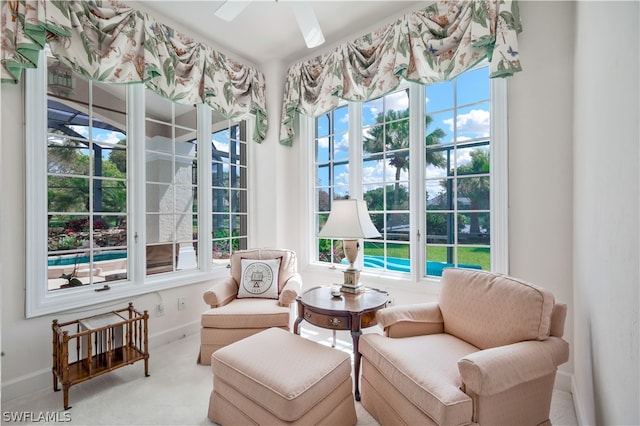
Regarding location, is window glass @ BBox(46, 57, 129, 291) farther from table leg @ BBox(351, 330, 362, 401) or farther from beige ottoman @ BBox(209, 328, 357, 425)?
table leg @ BBox(351, 330, 362, 401)

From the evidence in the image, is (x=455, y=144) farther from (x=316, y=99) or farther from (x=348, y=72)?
(x=316, y=99)

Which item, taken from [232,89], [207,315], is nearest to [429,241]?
[207,315]

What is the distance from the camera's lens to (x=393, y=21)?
2672 millimetres

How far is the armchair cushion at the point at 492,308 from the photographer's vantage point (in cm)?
146

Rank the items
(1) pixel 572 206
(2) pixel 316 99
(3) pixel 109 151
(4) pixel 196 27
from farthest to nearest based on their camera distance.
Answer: (2) pixel 316 99 < (4) pixel 196 27 < (3) pixel 109 151 < (1) pixel 572 206

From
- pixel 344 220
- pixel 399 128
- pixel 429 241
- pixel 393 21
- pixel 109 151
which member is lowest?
pixel 429 241

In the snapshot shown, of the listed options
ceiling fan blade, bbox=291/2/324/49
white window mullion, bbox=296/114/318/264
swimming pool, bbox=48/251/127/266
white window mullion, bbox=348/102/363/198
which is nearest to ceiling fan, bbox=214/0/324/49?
ceiling fan blade, bbox=291/2/324/49

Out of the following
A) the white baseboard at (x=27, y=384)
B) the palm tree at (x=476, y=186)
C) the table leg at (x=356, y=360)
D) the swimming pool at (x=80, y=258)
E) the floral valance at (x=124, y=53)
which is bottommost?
the white baseboard at (x=27, y=384)

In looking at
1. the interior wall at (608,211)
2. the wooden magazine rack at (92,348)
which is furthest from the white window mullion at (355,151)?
the wooden magazine rack at (92,348)

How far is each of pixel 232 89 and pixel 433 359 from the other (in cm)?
298

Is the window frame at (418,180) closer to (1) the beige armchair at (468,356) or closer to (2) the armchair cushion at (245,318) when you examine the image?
(1) the beige armchair at (468,356)

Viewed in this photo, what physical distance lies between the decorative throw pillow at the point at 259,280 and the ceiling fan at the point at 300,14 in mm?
1936

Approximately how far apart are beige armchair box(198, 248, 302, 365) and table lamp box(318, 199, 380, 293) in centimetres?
50

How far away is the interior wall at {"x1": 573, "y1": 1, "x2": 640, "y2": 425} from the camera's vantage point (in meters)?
0.92
